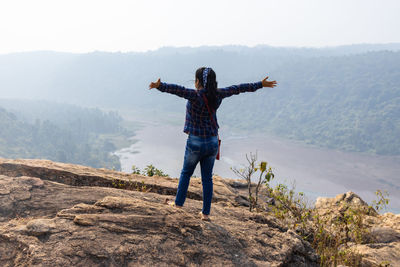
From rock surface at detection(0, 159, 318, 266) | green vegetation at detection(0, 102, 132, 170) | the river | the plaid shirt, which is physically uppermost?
the plaid shirt

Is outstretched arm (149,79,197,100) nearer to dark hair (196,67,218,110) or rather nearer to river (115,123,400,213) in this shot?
dark hair (196,67,218,110)

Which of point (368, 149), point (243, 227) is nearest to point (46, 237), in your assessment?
point (243, 227)

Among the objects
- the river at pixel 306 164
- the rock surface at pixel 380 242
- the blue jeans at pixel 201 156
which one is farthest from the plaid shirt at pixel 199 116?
the river at pixel 306 164

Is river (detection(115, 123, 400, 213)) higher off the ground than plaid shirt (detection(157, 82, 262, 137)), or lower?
lower

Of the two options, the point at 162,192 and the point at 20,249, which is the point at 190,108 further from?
the point at 162,192

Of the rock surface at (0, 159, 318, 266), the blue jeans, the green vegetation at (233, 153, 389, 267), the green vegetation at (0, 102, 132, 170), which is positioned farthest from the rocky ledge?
the green vegetation at (0, 102, 132, 170)

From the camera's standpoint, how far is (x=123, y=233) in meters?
4.64

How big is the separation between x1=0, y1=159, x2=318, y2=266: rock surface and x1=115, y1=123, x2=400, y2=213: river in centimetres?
11115

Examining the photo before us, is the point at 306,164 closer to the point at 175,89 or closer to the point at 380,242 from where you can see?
the point at 380,242

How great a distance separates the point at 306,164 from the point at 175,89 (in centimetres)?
16825

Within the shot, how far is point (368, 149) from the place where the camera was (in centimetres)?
19925

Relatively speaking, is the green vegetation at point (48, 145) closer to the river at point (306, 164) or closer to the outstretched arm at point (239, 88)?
the river at point (306, 164)

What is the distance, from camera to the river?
129m

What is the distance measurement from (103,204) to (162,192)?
292 centimetres
